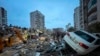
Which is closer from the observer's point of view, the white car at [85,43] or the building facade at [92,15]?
the white car at [85,43]

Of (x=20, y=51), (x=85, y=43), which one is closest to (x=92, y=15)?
(x=20, y=51)

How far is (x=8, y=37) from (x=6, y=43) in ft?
3.50

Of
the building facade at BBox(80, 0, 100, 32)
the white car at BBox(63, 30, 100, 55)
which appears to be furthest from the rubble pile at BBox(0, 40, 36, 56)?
the building facade at BBox(80, 0, 100, 32)

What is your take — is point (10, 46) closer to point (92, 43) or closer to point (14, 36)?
point (14, 36)

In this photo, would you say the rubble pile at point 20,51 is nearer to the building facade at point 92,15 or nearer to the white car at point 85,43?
the white car at point 85,43

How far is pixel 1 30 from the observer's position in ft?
85.9

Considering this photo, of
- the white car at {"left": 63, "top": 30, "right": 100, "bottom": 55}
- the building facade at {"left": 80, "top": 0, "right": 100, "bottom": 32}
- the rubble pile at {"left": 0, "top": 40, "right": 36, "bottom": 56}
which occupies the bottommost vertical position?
the rubble pile at {"left": 0, "top": 40, "right": 36, "bottom": 56}

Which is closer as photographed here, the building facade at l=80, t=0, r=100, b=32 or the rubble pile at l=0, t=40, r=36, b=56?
the rubble pile at l=0, t=40, r=36, b=56

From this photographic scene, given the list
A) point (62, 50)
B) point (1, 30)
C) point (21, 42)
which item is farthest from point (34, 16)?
point (62, 50)

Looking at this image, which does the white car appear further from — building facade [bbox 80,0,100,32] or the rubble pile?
building facade [bbox 80,0,100,32]

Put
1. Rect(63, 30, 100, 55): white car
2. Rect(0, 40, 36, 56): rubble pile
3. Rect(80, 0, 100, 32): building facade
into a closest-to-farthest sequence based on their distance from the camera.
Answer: Rect(63, 30, 100, 55): white car
Rect(0, 40, 36, 56): rubble pile
Rect(80, 0, 100, 32): building facade

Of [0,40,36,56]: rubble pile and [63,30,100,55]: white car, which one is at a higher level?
[63,30,100,55]: white car

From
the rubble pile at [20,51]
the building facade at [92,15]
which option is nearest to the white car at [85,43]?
the rubble pile at [20,51]

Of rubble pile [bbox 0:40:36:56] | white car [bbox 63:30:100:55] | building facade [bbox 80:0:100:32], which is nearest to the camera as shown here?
white car [bbox 63:30:100:55]
